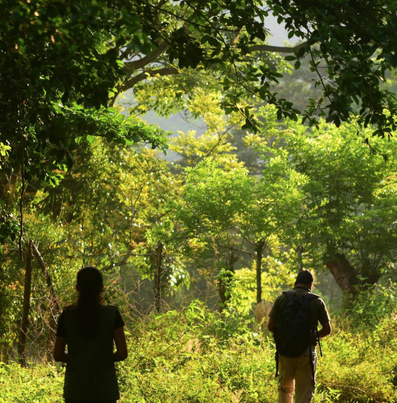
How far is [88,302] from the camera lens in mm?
3926

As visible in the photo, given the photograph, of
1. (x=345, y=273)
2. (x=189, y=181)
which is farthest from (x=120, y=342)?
(x=345, y=273)

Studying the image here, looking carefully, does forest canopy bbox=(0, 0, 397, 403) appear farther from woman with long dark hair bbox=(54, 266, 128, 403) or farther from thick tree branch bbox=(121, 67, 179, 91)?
woman with long dark hair bbox=(54, 266, 128, 403)

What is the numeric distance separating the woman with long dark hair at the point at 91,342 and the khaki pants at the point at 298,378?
102 inches

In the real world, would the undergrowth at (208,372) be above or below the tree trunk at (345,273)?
below

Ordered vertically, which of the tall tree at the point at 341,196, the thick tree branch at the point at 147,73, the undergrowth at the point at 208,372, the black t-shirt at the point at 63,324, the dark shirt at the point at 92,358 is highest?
the thick tree branch at the point at 147,73

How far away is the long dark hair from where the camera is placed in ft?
12.8

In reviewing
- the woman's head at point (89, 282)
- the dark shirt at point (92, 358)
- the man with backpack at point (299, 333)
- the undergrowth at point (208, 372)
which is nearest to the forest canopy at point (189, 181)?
the undergrowth at point (208, 372)

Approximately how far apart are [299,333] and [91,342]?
2.58m

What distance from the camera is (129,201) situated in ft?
59.7

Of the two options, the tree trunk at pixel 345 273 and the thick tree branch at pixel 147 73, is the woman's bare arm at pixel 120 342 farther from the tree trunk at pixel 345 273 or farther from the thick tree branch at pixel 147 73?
the tree trunk at pixel 345 273

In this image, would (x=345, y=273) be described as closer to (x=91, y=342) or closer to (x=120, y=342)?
(x=120, y=342)

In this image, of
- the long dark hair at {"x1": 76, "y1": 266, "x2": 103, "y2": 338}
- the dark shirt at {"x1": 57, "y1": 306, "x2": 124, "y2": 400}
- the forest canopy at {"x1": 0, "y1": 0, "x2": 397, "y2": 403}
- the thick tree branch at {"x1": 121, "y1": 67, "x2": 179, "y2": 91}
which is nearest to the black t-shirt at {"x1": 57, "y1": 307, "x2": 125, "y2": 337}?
the dark shirt at {"x1": 57, "y1": 306, "x2": 124, "y2": 400}

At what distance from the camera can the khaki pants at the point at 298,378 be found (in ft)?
19.7

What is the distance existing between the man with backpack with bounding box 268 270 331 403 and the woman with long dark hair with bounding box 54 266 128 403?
238 cm
